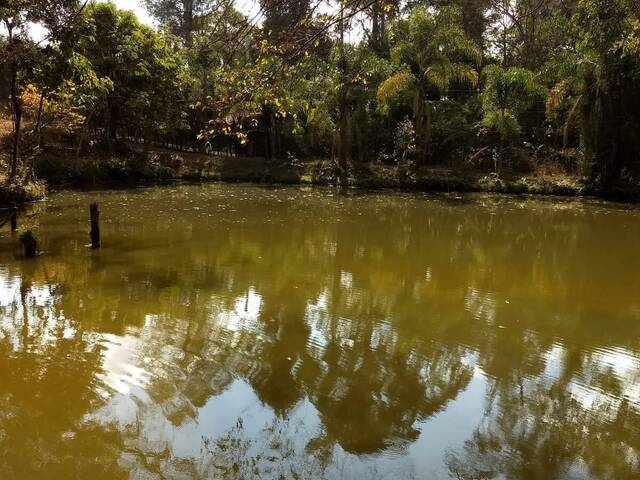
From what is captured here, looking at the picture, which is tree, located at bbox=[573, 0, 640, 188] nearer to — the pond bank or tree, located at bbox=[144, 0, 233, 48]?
the pond bank

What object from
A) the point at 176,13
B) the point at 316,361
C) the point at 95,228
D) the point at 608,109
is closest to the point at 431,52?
the point at 608,109

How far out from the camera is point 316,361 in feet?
18.3

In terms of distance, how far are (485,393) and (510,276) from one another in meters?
4.82

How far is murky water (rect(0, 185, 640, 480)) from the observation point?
13.1ft

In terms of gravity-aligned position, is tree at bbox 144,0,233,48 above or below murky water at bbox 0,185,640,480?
above

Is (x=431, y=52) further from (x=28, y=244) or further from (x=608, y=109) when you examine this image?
(x=28, y=244)

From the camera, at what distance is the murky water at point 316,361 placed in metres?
3.98

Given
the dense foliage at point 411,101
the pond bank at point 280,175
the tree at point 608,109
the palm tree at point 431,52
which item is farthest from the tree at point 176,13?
the tree at point 608,109

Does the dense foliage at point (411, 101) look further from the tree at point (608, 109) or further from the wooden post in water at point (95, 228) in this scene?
the wooden post in water at point (95, 228)

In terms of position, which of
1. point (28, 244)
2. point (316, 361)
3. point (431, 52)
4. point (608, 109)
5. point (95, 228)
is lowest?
point (316, 361)

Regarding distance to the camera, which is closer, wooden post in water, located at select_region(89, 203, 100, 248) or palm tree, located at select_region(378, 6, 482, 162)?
wooden post in water, located at select_region(89, 203, 100, 248)

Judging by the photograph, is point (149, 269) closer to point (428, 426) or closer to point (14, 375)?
point (14, 375)

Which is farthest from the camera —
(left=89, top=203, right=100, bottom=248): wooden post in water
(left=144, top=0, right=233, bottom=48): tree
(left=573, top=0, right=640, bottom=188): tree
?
(left=144, top=0, right=233, bottom=48): tree

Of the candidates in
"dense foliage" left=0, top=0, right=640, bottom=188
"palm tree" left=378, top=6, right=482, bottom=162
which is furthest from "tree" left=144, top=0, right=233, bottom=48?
"palm tree" left=378, top=6, right=482, bottom=162
